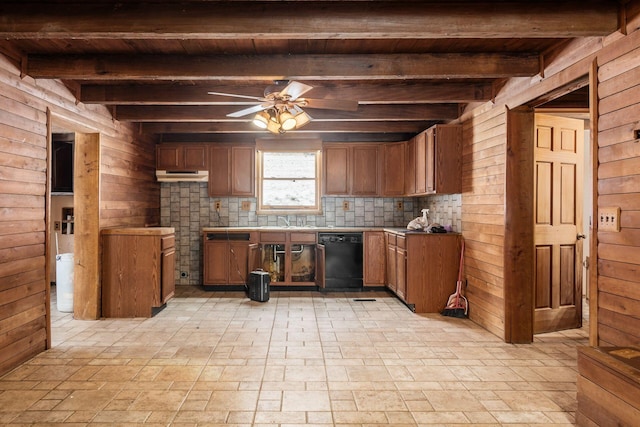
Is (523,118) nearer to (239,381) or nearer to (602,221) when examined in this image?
(602,221)

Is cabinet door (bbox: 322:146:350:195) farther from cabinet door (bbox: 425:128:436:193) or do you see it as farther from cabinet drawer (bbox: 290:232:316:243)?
cabinet door (bbox: 425:128:436:193)

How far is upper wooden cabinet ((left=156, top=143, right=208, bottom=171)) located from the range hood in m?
0.09

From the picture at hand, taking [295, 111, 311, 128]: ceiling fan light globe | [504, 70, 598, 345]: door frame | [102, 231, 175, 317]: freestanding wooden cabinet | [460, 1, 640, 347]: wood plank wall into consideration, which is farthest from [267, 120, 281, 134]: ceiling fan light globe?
[460, 1, 640, 347]: wood plank wall

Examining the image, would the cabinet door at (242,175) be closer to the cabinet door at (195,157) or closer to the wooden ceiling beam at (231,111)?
the cabinet door at (195,157)

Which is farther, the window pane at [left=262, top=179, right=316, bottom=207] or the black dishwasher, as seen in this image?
the window pane at [left=262, top=179, right=316, bottom=207]

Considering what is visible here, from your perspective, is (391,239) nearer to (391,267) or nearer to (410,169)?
(391,267)

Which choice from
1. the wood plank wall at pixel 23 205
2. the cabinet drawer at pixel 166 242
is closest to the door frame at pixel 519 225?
the cabinet drawer at pixel 166 242

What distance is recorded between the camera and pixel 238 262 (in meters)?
5.77

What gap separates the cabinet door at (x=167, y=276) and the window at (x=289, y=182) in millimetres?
1830

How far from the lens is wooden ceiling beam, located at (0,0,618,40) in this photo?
7.84ft

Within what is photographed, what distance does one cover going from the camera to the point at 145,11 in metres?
2.40

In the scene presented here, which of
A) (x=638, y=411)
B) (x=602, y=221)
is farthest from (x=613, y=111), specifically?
(x=638, y=411)

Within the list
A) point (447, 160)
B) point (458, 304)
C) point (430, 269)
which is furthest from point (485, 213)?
point (458, 304)

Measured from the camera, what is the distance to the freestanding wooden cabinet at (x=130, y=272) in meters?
4.43
